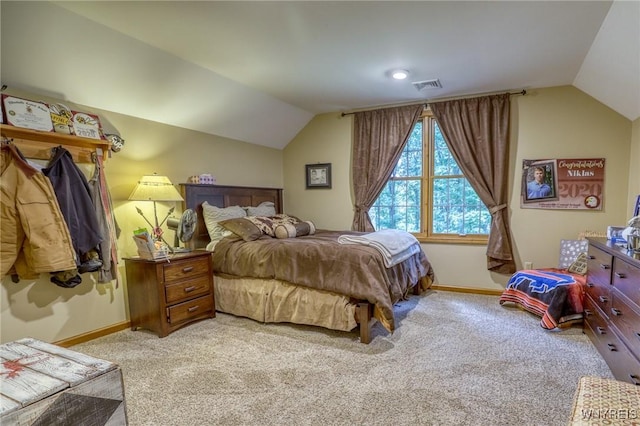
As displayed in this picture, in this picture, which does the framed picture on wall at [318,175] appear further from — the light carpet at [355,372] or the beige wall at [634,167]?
the beige wall at [634,167]

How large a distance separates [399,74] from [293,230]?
1.91m

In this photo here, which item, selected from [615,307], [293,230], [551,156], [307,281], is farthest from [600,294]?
[293,230]

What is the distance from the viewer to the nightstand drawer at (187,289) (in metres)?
2.86

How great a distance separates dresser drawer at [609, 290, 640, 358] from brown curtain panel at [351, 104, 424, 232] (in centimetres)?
269

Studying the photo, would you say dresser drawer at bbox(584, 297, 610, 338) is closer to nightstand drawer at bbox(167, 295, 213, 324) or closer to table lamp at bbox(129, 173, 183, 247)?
nightstand drawer at bbox(167, 295, 213, 324)

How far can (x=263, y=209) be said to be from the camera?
4379 millimetres

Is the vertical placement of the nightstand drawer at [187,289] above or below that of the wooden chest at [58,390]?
below

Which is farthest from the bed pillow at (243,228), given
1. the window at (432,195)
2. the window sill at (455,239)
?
the window sill at (455,239)

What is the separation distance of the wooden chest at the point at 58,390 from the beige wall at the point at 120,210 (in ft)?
4.20

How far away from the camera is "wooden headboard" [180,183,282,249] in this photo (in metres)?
3.60

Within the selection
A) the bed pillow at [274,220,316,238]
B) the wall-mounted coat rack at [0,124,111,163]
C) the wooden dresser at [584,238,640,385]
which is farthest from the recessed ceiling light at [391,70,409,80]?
the wall-mounted coat rack at [0,124,111,163]

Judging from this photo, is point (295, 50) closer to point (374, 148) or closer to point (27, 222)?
point (374, 148)

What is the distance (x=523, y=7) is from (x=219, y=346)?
125 inches

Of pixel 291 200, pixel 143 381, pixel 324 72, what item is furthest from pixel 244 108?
pixel 143 381
